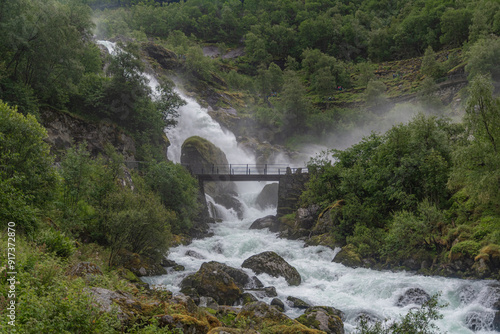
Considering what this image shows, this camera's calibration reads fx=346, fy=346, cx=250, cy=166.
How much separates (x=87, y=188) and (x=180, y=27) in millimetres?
107564

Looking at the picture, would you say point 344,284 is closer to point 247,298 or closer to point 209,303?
point 247,298

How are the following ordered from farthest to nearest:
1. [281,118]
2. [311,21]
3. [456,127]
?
1. [311,21]
2. [281,118]
3. [456,127]

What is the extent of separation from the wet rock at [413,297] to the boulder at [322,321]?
3.98 metres

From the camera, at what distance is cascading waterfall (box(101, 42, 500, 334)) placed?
14156mm

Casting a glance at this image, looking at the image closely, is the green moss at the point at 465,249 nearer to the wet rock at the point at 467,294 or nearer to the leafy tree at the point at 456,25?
the wet rock at the point at 467,294

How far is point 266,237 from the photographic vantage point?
30609mm

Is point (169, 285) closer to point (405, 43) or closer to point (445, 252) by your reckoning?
point (445, 252)

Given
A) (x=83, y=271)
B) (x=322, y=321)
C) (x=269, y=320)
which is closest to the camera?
(x=83, y=271)

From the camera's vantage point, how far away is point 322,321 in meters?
12.8

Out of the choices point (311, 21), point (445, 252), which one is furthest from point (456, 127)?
point (311, 21)

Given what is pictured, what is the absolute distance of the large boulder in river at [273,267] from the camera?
1940cm

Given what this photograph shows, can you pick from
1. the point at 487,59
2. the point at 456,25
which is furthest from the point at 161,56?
the point at 456,25

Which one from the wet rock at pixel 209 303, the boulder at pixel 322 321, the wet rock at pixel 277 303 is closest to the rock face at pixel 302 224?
the wet rock at pixel 277 303

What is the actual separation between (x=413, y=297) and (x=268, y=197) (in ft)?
105
